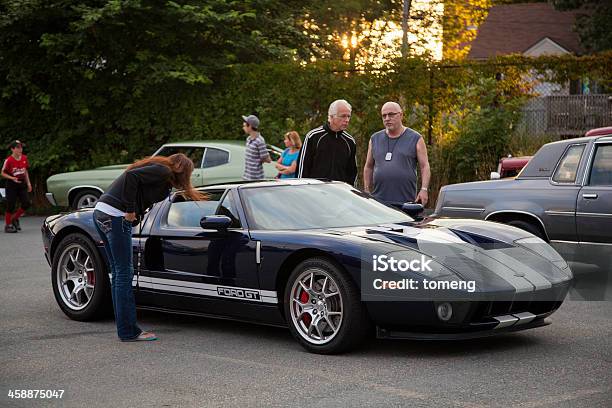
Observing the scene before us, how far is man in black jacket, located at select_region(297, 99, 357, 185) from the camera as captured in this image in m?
10.1

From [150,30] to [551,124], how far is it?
8.58m

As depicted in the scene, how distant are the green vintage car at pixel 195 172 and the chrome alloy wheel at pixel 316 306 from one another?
31.9ft

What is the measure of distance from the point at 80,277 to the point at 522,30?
1836 inches

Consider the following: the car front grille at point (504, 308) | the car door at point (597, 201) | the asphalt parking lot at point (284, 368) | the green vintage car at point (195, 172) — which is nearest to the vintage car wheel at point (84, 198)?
the green vintage car at point (195, 172)

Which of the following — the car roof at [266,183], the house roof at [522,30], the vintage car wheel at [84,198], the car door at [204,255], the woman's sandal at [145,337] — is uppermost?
the house roof at [522,30]

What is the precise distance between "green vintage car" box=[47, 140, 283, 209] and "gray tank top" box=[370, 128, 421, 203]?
7.20 m

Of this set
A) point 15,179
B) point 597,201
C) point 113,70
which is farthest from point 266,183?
point 113,70

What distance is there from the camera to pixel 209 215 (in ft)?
27.1

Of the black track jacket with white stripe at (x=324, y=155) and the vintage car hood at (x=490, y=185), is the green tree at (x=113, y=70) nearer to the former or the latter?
the vintage car hood at (x=490, y=185)

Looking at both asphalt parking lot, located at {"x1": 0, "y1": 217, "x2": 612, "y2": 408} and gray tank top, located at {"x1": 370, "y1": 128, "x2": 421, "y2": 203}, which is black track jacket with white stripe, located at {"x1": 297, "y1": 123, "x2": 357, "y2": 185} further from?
asphalt parking lot, located at {"x1": 0, "y1": 217, "x2": 612, "y2": 408}

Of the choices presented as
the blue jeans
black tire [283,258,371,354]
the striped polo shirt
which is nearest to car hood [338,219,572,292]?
black tire [283,258,371,354]

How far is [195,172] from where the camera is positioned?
1781 cm

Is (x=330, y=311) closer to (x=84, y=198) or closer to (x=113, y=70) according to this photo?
(x=84, y=198)

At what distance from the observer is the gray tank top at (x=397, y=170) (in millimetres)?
9867
